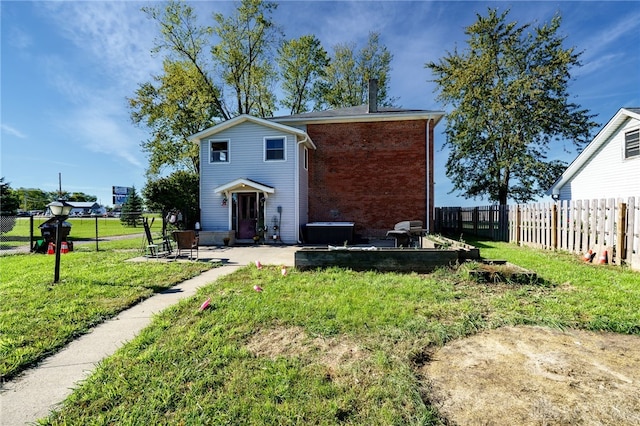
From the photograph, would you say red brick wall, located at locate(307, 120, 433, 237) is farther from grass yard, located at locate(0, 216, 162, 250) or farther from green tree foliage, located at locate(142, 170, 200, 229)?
grass yard, located at locate(0, 216, 162, 250)

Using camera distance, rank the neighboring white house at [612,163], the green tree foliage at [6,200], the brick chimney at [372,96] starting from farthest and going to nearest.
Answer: the green tree foliage at [6,200], the brick chimney at [372,96], the neighboring white house at [612,163]

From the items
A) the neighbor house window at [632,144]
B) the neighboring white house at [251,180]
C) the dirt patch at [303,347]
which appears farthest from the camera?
the neighboring white house at [251,180]

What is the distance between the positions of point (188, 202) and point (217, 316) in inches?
527

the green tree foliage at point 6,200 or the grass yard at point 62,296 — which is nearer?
the grass yard at point 62,296

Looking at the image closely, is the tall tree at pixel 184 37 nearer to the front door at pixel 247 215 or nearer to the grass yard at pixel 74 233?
the grass yard at pixel 74 233

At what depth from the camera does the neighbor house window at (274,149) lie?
13313mm

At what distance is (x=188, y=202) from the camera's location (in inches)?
620

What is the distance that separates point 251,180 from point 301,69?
17.6 metres

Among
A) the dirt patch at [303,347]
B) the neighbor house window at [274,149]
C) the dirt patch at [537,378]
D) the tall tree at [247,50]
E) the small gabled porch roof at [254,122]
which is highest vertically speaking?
the tall tree at [247,50]

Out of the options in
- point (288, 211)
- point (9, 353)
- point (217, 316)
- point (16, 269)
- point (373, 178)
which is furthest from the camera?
point (373, 178)

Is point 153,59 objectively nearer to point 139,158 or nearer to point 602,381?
point 139,158

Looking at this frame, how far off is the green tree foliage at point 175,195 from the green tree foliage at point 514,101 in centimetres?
2129

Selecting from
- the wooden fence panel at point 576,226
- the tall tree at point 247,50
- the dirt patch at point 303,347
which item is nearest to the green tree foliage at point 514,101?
the wooden fence panel at point 576,226

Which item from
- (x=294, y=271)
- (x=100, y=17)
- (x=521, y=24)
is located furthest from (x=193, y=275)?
(x=521, y=24)
